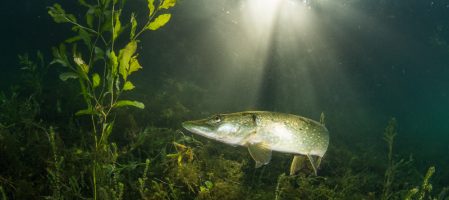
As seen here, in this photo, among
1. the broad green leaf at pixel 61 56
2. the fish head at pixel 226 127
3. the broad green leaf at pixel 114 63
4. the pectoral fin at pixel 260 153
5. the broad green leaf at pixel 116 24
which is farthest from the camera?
the pectoral fin at pixel 260 153

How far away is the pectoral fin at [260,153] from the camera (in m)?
2.92

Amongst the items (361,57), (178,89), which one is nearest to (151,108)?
(178,89)

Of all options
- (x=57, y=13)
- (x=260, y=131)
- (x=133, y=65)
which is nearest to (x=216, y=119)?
(x=260, y=131)

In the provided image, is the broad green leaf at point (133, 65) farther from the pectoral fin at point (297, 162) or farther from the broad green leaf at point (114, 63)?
the pectoral fin at point (297, 162)

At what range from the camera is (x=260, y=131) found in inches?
117

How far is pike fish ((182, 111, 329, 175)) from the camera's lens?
112 inches

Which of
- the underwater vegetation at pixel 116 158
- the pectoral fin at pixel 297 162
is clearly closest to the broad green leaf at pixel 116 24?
the underwater vegetation at pixel 116 158

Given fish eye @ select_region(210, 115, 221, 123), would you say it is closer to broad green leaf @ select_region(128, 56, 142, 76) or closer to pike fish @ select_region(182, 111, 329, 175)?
pike fish @ select_region(182, 111, 329, 175)

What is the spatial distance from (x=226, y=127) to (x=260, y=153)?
0.42m

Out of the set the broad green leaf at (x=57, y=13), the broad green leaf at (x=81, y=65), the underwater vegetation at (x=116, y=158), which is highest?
the broad green leaf at (x=57, y=13)

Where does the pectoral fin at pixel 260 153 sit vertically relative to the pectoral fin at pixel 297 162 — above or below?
above

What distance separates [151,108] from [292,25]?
13947 millimetres

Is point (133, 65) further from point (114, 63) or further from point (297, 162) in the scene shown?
point (297, 162)

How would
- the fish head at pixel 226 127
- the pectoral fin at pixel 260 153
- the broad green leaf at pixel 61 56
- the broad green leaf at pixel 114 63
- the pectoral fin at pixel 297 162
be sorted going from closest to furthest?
the broad green leaf at pixel 114 63, the broad green leaf at pixel 61 56, the fish head at pixel 226 127, the pectoral fin at pixel 260 153, the pectoral fin at pixel 297 162
